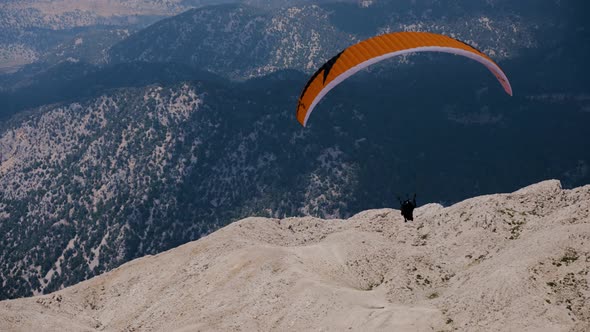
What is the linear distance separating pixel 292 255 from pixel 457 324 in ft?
86.9

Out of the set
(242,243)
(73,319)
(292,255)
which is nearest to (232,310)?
(292,255)

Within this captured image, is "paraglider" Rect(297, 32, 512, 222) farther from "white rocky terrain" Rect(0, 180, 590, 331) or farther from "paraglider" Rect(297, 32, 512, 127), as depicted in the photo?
"white rocky terrain" Rect(0, 180, 590, 331)

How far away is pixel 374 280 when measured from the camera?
56.0m

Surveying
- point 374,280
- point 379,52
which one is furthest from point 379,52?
point 374,280

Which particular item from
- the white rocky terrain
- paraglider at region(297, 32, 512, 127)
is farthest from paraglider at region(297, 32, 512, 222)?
the white rocky terrain

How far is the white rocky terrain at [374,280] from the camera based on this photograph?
40.8 m

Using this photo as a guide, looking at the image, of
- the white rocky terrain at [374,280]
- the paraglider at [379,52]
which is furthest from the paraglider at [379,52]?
the white rocky terrain at [374,280]

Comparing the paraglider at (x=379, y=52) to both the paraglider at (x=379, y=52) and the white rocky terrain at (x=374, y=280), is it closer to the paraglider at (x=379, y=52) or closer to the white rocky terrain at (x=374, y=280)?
the paraglider at (x=379, y=52)

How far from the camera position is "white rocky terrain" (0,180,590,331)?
40.8 meters

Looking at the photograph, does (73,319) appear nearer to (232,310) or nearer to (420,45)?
(232,310)

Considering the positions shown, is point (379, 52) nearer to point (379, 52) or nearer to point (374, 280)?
point (379, 52)

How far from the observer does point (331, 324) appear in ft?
151

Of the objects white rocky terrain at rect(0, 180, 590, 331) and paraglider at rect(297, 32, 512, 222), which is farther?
paraglider at rect(297, 32, 512, 222)

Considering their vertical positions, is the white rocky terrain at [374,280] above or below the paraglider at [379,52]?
below
